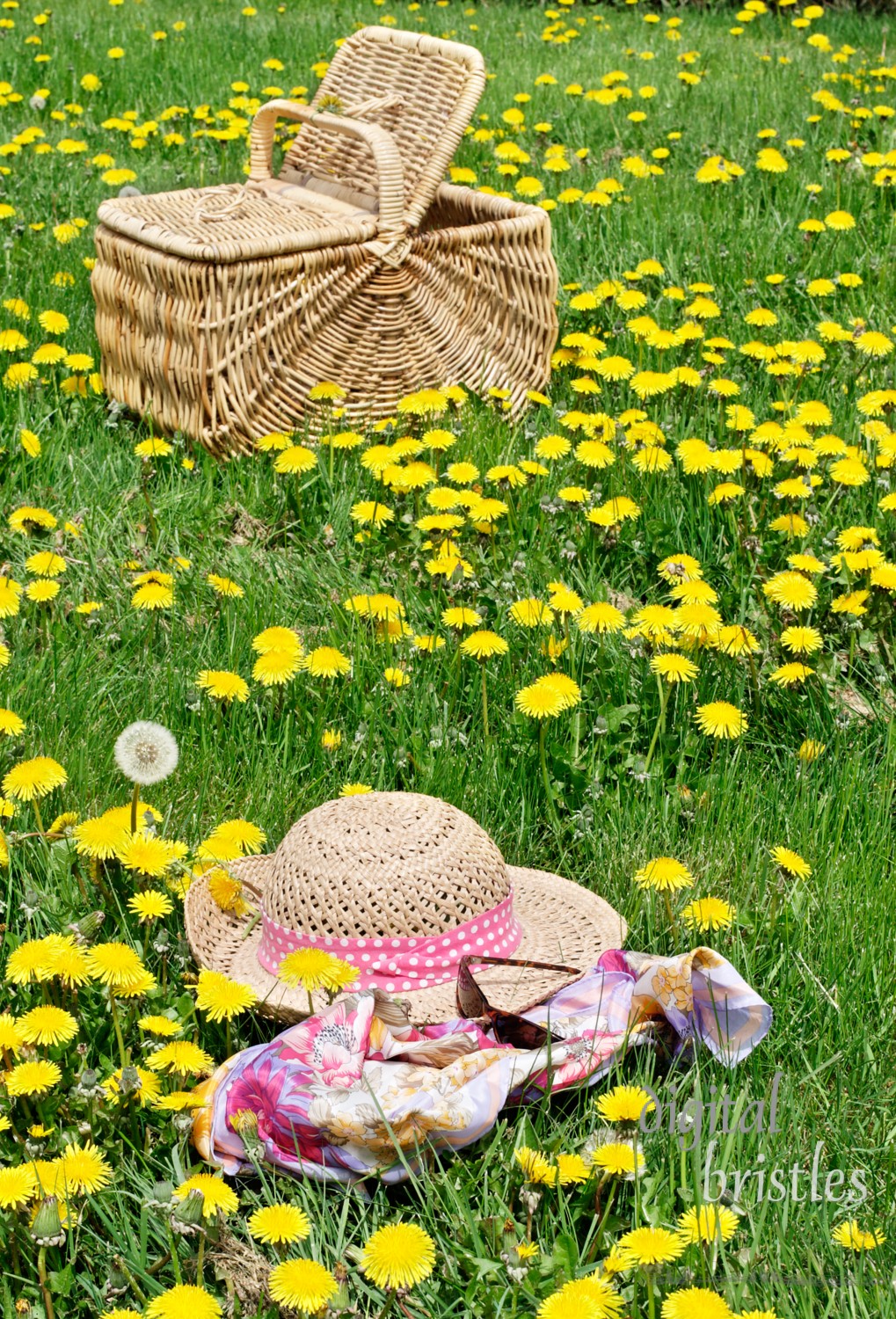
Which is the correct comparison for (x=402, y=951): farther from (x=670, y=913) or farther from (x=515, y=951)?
(x=670, y=913)

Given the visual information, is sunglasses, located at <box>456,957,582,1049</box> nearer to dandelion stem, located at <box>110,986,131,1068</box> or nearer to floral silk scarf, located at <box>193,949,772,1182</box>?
floral silk scarf, located at <box>193,949,772,1182</box>

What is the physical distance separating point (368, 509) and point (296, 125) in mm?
2875

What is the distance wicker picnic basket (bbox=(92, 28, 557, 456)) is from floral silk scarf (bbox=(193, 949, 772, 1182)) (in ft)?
6.62

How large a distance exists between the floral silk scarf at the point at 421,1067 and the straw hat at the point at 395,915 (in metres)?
0.09

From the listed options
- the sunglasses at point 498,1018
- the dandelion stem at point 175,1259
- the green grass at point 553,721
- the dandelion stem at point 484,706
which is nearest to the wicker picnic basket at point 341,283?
the green grass at point 553,721

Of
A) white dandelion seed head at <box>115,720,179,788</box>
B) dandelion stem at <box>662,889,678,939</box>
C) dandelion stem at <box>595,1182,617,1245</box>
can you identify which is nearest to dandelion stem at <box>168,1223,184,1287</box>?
dandelion stem at <box>595,1182,617,1245</box>

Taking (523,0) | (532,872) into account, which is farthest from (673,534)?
(523,0)

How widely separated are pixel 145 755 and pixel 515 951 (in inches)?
23.2

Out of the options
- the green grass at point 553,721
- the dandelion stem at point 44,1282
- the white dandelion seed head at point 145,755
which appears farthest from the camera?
the white dandelion seed head at point 145,755

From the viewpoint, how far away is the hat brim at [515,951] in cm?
188

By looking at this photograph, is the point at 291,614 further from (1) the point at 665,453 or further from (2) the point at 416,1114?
(2) the point at 416,1114

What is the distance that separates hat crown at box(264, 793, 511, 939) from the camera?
189 centimetres

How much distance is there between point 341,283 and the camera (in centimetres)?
357

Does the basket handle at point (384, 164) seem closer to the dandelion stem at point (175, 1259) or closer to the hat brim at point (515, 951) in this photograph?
the hat brim at point (515, 951)
